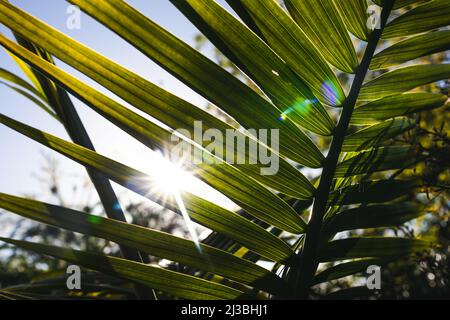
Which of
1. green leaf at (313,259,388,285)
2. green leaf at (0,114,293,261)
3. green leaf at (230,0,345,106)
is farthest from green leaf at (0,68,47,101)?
green leaf at (313,259,388,285)

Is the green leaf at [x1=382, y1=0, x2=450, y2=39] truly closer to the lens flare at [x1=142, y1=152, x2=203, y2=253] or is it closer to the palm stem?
the palm stem

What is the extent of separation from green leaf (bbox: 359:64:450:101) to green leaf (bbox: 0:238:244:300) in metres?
0.60

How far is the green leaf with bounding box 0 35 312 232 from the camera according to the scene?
0.65m

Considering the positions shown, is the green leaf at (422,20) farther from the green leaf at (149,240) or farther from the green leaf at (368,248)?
the green leaf at (149,240)

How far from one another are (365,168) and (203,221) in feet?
1.47

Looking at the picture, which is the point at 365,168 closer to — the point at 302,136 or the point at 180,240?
the point at 302,136

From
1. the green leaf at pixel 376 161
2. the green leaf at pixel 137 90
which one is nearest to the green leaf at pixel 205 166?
the green leaf at pixel 137 90

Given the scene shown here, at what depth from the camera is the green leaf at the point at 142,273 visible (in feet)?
2.22

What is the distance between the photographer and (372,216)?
3.10 feet

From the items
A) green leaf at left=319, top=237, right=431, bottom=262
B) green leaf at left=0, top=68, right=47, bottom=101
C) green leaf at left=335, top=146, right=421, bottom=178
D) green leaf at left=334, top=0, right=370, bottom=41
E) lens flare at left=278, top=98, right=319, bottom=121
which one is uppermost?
green leaf at left=0, top=68, right=47, bottom=101

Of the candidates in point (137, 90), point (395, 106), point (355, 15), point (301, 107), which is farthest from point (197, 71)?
point (395, 106)

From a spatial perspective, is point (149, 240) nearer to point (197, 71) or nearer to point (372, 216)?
point (197, 71)

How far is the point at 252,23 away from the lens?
2.37 ft
